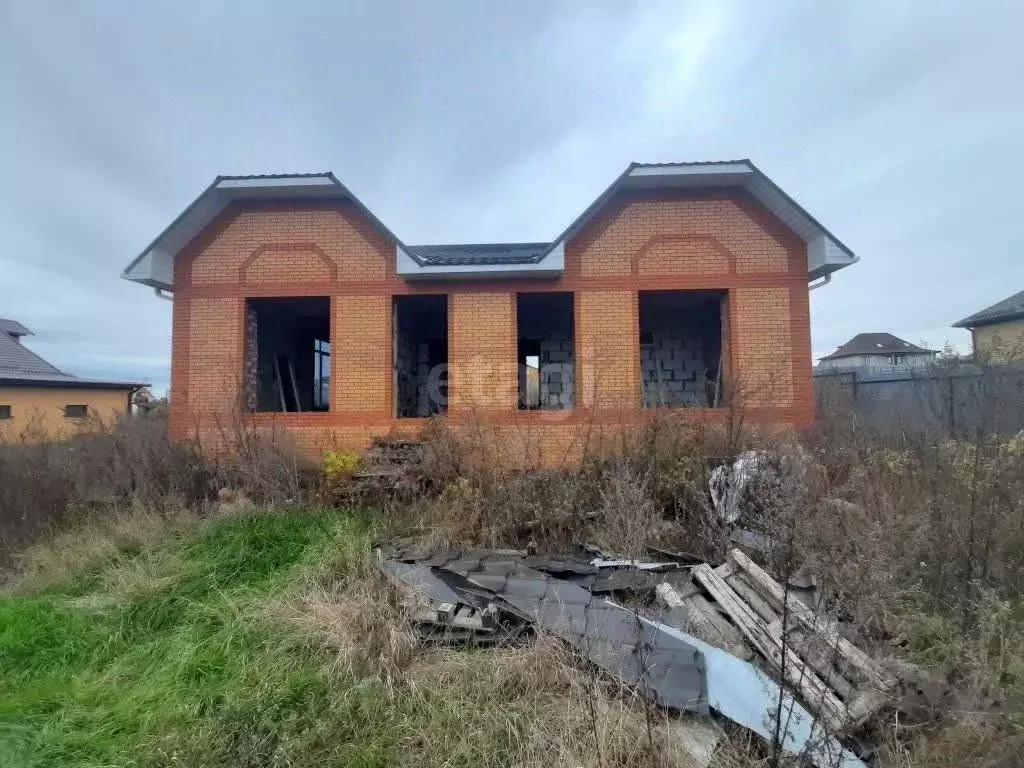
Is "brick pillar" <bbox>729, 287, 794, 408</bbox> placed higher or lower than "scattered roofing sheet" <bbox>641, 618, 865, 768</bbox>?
higher

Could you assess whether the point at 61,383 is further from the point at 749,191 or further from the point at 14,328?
the point at 749,191

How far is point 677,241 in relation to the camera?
9766 millimetres

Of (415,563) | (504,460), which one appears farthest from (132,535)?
(504,460)

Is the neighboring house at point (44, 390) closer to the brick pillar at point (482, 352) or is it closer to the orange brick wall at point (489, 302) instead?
the orange brick wall at point (489, 302)

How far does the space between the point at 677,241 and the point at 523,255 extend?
268 cm

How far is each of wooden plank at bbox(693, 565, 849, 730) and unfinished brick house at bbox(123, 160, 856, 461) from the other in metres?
4.77

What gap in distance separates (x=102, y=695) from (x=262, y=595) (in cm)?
131

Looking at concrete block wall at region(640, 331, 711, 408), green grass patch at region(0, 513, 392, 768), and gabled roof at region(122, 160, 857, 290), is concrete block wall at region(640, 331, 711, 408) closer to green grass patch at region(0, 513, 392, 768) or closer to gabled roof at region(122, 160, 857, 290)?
gabled roof at region(122, 160, 857, 290)

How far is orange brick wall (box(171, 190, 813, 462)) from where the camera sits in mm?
9523

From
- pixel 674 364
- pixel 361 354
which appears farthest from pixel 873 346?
pixel 361 354

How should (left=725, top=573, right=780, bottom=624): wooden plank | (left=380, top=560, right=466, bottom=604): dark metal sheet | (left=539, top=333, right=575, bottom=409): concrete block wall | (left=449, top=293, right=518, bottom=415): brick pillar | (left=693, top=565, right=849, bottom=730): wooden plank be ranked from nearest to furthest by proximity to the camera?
(left=693, top=565, right=849, bottom=730): wooden plank
(left=725, top=573, right=780, bottom=624): wooden plank
(left=380, top=560, right=466, bottom=604): dark metal sheet
(left=449, top=293, right=518, bottom=415): brick pillar
(left=539, top=333, right=575, bottom=409): concrete block wall

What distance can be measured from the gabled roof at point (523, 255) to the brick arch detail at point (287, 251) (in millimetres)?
873

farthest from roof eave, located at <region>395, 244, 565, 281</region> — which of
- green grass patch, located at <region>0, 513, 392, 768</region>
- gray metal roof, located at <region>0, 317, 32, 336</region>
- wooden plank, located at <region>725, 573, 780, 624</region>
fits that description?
gray metal roof, located at <region>0, 317, 32, 336</region>

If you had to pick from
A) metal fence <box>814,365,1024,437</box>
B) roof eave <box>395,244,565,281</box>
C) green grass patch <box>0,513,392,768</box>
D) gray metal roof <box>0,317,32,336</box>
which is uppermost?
gray metal roof <box>0,317,32,336</box>
